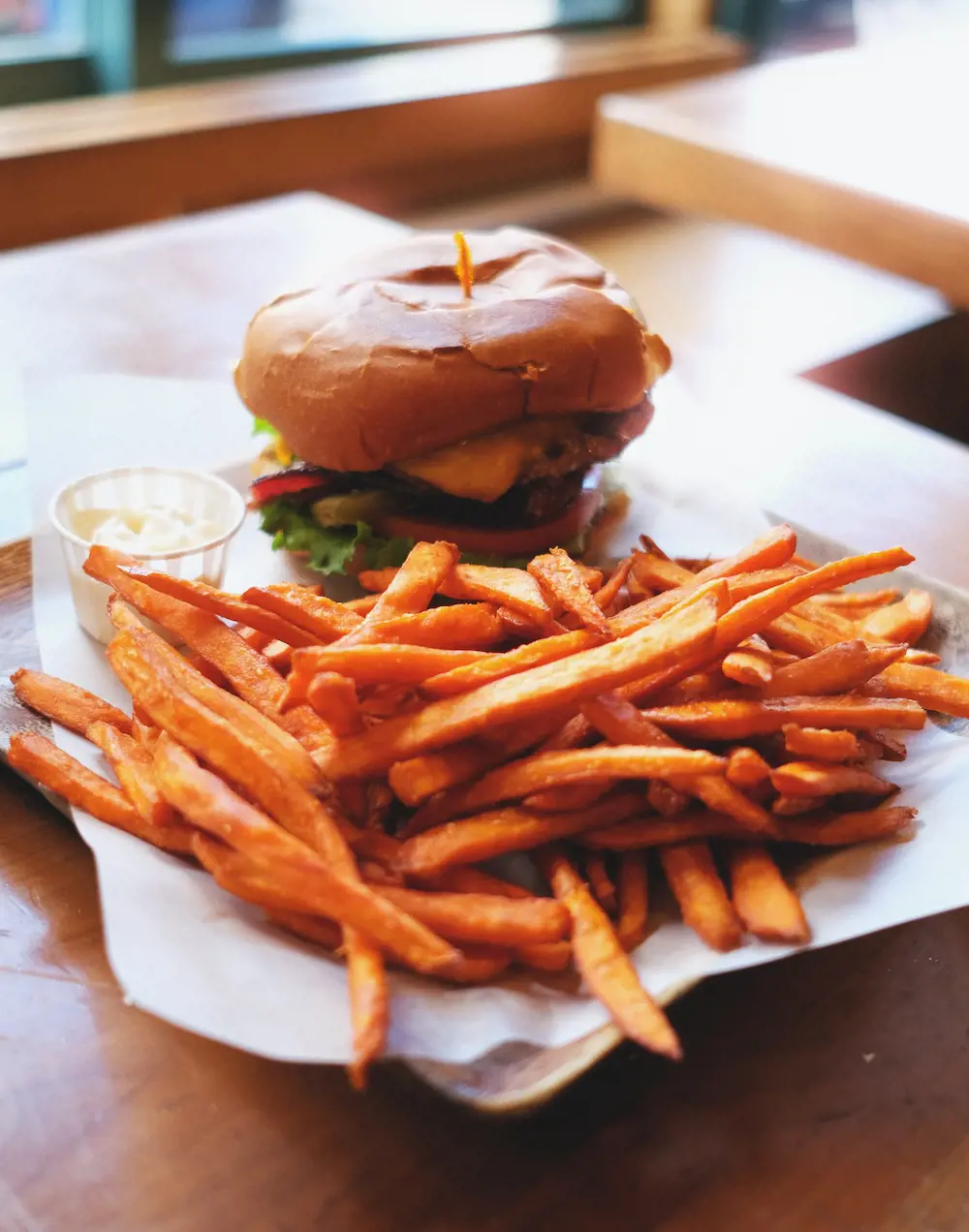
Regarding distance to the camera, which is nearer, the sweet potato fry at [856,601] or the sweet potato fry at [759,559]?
the sweet potato fry at [759,559]

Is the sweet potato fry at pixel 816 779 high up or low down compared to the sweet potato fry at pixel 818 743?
down

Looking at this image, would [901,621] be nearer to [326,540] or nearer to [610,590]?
[610,590]

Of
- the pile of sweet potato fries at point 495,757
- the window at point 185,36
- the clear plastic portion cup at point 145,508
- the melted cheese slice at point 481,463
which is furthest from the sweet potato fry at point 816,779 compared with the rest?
the window at point 185,36

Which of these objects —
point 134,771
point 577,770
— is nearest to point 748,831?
point 577,770

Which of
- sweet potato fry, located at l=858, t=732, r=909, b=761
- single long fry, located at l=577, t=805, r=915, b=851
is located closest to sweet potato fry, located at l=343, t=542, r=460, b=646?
single long fry, located at l=577, t=805, r=915, b=851

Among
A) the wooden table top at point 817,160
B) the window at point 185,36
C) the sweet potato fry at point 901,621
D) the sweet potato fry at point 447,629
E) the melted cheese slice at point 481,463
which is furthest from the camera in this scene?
the window at point 185,36

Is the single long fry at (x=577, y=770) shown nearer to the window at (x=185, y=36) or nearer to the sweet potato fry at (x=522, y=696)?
the sweet potato fry at (x=522, y=696)

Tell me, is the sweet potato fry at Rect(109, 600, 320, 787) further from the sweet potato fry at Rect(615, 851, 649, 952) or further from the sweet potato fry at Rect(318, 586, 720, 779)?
the sweet potato fry at Rect(615, 851, 649, 952)
